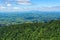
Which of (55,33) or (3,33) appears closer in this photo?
(55,33)

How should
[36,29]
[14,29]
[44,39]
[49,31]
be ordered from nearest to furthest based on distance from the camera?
[44,39] < [49,31] < [36,29] < [14,29]

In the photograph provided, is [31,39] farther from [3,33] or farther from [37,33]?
[3,33]

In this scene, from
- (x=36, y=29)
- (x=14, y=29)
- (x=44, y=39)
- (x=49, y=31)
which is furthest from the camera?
(x=14, y=29)

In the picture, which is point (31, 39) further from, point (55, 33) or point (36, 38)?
point (55, 33)

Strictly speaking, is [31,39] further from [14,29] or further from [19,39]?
[14,29]

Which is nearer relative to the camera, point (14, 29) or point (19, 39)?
point (19, 39)

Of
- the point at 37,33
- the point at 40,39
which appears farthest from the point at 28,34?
the point at 40,39

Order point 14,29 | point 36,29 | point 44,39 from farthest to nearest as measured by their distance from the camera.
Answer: point 14,29
point 36,29
point 44,39

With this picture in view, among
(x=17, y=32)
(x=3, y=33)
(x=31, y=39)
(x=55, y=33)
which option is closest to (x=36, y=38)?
(x=31, y=39)
